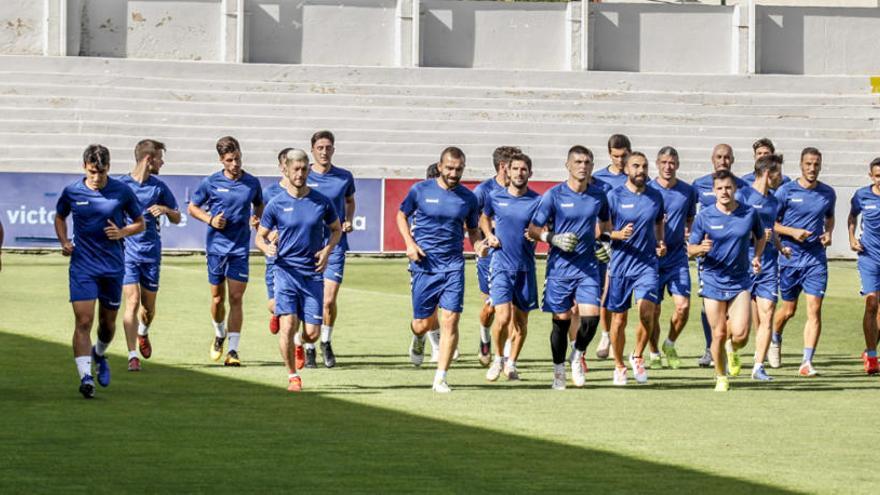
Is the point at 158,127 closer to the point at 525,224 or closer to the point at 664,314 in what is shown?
the point at 664,314

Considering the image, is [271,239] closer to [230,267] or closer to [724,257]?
[230,267]

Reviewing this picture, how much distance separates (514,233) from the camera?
1712cm

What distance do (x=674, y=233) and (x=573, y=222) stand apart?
2.27m

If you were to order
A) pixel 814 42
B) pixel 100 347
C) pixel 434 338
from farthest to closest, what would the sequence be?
1. pixel 814 42
2. pixel 434 338
3. pixel 100 347

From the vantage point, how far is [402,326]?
23750 mm

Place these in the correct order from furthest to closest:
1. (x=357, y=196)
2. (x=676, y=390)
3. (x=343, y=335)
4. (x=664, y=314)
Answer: (x=357, y=196)
(x=664, y=314)
(x=343, y=335)
(x=676, y=390)

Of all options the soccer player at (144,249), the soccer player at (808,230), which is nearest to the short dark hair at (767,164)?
the soccer player at (808,230)

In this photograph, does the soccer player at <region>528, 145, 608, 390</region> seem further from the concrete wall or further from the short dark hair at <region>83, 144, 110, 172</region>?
the concrete wall

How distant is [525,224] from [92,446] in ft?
20.0

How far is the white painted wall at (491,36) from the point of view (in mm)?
50156

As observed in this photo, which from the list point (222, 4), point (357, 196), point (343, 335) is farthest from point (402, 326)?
point (222, 4)

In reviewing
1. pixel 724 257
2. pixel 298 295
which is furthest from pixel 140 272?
pixel 724 257

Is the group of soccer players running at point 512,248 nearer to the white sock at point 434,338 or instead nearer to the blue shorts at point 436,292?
the blue shorts at point 436,292

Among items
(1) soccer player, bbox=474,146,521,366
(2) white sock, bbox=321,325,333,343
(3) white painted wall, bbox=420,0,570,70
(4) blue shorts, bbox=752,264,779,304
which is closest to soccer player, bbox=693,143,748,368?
(4) blue shorts, bbox=752,264,779,304
